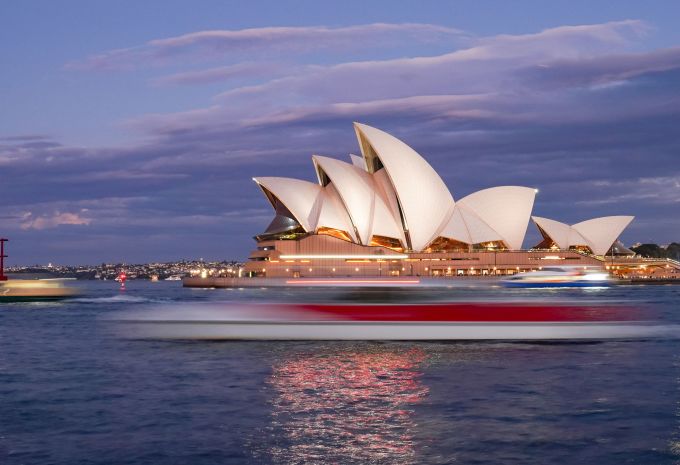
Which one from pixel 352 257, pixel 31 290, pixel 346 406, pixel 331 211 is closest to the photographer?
pixel 346 406

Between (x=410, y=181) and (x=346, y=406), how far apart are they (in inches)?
3186

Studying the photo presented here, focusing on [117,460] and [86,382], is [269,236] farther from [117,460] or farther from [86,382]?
[117,460]

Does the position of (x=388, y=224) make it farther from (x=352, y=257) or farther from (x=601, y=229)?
(x=601, y=229)

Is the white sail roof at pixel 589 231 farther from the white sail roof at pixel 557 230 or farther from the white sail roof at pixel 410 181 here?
the white sail roof at pixel 410 181

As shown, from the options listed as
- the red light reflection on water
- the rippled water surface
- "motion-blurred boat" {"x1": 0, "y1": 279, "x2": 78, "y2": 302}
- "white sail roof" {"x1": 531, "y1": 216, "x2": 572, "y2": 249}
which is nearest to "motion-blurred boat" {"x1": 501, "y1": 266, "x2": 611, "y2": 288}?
"white sail roof" {"x1": 531, "y1": 216, "x2": 572, "y2": 249}

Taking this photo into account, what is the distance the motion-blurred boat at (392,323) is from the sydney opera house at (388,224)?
225 ft

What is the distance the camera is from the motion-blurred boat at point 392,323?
2277 cm

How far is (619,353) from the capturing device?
2316cm

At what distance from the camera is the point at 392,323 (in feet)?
75.0

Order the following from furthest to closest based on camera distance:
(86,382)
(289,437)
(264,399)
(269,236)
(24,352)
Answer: (269,236), (24,352), (86,382), (264,399), (289,437)

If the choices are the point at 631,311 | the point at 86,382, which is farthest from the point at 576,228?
the point at 86,382

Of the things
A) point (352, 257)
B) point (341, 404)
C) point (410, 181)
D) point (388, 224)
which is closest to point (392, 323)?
point (341, 404)

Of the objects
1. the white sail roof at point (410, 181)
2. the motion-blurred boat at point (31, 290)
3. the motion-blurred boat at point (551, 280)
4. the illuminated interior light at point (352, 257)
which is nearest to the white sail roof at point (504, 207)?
the white sail roof at point (410, 181)

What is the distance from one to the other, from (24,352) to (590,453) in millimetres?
18651
